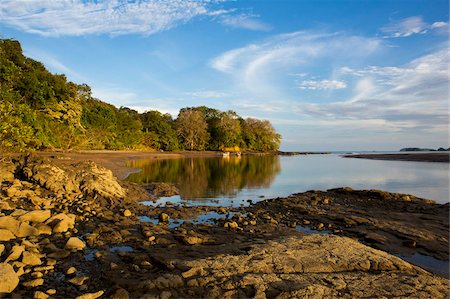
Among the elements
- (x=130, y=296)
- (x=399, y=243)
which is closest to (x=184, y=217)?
(x=130, y=296)

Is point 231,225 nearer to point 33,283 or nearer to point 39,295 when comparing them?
point 33,283

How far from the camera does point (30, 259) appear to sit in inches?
234

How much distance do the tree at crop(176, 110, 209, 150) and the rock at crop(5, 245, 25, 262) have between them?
78536 millimetres

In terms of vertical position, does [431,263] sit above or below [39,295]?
below

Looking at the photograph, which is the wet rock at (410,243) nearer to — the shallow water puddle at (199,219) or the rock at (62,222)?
the shallow water puddle at (199,219)

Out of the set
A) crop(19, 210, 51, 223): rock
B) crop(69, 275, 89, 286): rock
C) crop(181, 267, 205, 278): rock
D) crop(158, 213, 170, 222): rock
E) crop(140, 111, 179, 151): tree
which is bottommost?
crop(158, 213, 170, 222): rock

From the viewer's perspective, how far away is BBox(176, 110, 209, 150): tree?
3327 inches

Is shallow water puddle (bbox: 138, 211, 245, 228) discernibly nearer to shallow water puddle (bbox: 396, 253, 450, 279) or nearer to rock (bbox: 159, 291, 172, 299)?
rock (bbox: 159, 291, 172, 299)

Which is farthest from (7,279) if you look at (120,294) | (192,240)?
(192,240)

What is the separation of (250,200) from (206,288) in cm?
1193

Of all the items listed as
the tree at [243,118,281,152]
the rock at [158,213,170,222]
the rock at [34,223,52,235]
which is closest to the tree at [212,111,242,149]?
the tree at [243,118,281,152]

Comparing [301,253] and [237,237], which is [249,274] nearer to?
[301,253]

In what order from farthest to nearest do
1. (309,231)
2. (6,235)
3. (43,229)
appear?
(309,231)
(43,229)
(6,235)

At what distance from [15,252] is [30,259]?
0.39 meters
